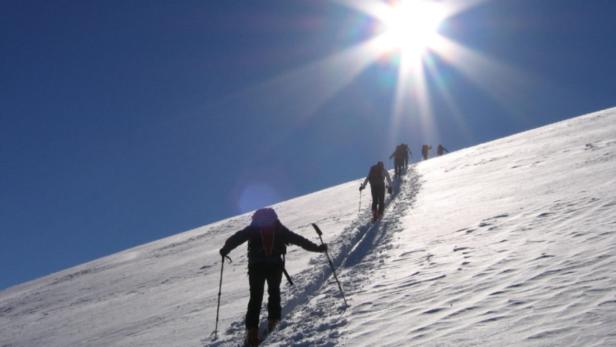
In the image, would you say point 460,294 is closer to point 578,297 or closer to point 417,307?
point 417,307

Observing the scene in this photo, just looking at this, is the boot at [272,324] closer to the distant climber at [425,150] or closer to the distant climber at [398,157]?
the distant climber at [398,157]

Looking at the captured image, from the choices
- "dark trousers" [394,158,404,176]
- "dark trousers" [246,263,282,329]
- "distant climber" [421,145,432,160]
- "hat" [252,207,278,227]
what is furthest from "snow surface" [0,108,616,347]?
"distant climber" [421,145,432,160]

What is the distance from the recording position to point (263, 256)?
6.33 meters

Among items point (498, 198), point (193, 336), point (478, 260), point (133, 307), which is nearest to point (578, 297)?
point (478, 260)

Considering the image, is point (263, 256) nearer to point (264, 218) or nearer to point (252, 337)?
point (264, 218)

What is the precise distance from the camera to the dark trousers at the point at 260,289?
6195 millimetres

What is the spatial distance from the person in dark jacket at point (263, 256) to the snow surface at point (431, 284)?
358 millimetres

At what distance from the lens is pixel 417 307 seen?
17.7 ft

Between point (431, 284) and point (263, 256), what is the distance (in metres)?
2.15

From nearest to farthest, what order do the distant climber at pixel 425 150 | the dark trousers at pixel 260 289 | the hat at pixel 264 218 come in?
the dark trousers at pixel 260 289 → the hat at pixel 264 218 → the distant climber at pixel 425 150

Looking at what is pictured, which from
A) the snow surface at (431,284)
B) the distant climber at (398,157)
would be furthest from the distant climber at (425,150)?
the snow surface at (431,284)

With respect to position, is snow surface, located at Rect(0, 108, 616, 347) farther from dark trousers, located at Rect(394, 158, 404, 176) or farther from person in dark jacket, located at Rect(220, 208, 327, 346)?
dark trousers, located at Rect(394, 158, 404, 176)

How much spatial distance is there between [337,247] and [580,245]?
22.3 feet

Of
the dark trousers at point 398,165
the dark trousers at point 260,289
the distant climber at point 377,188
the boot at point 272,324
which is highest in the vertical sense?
the dark trousers at point 398,165
